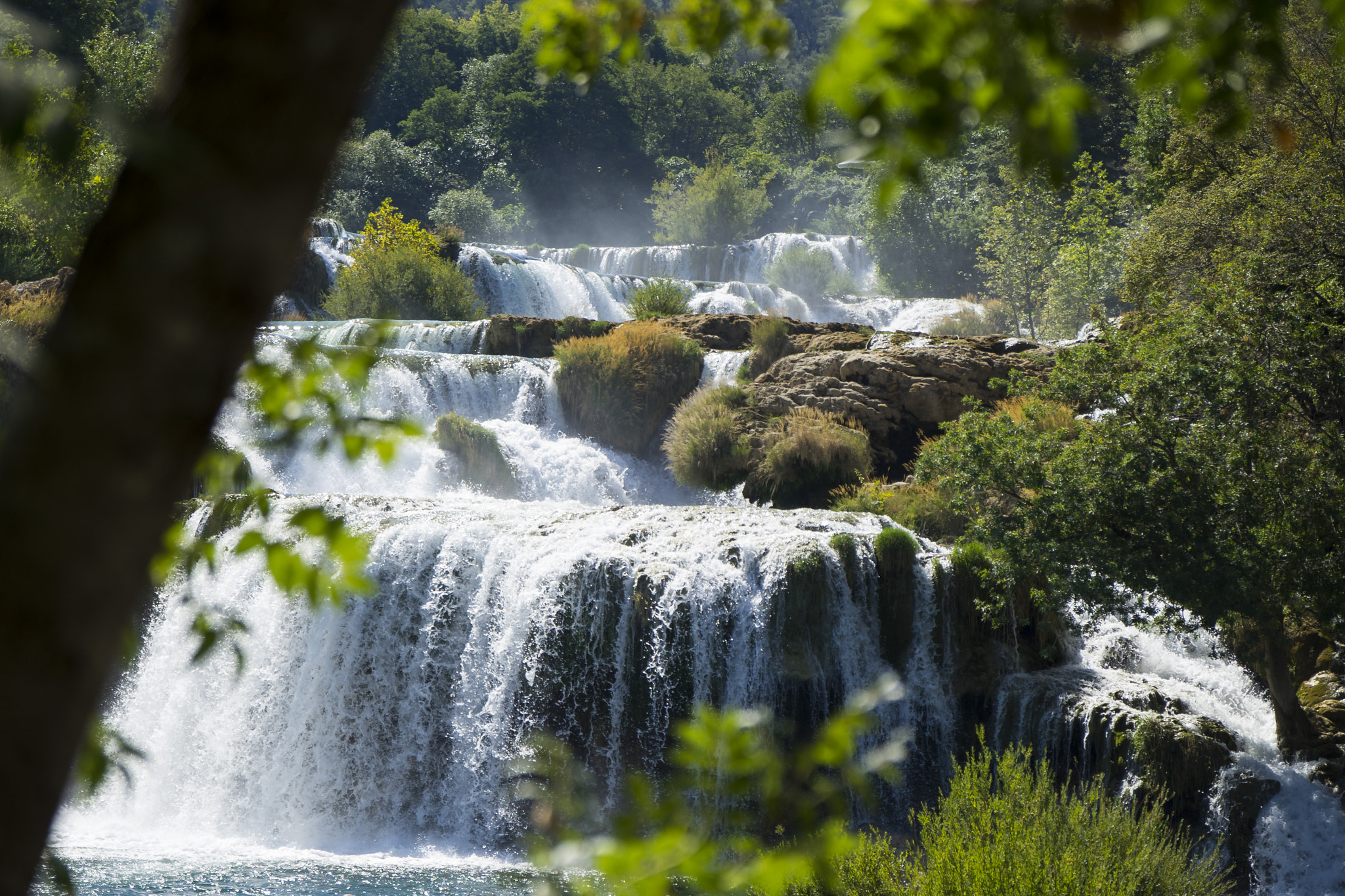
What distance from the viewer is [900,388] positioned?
1385 cm

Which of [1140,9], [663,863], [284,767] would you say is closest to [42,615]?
[663,863]

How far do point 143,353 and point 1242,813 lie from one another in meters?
8.97

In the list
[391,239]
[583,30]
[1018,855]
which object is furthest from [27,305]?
[583,30]

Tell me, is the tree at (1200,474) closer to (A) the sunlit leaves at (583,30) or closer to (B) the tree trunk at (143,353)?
(A) the sunlit leaves at (583,30)

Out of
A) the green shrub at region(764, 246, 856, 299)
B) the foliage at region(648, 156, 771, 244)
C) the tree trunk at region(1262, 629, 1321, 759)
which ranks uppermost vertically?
the foliage at region(648, 156, 771, 244)

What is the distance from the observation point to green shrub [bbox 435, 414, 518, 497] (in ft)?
46.1

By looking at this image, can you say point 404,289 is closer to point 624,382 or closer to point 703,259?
point 624,382

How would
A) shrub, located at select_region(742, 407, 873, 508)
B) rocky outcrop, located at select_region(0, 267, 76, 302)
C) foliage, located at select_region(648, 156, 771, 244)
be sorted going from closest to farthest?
shrub, located at select_region(742, 407, 873, 508)
rocky outcrop, located at select_region(0, 267, 76, 302)
foliage, located at select_region(648, 156, 771, 244)

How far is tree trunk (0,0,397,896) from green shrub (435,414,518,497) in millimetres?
13364

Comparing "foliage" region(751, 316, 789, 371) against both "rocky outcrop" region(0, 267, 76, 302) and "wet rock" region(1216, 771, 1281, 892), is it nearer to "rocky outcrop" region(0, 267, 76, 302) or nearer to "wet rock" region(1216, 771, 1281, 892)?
"wet rock" region(1216, 771, 1281, 892)

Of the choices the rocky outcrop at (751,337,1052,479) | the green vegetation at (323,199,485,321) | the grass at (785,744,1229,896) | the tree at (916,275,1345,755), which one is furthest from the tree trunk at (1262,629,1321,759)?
the green vegetation at (323,199,485,321)

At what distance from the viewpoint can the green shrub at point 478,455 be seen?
1405 centimetres

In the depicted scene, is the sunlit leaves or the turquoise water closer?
the sunlit leaves

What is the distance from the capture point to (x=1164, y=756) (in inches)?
306
